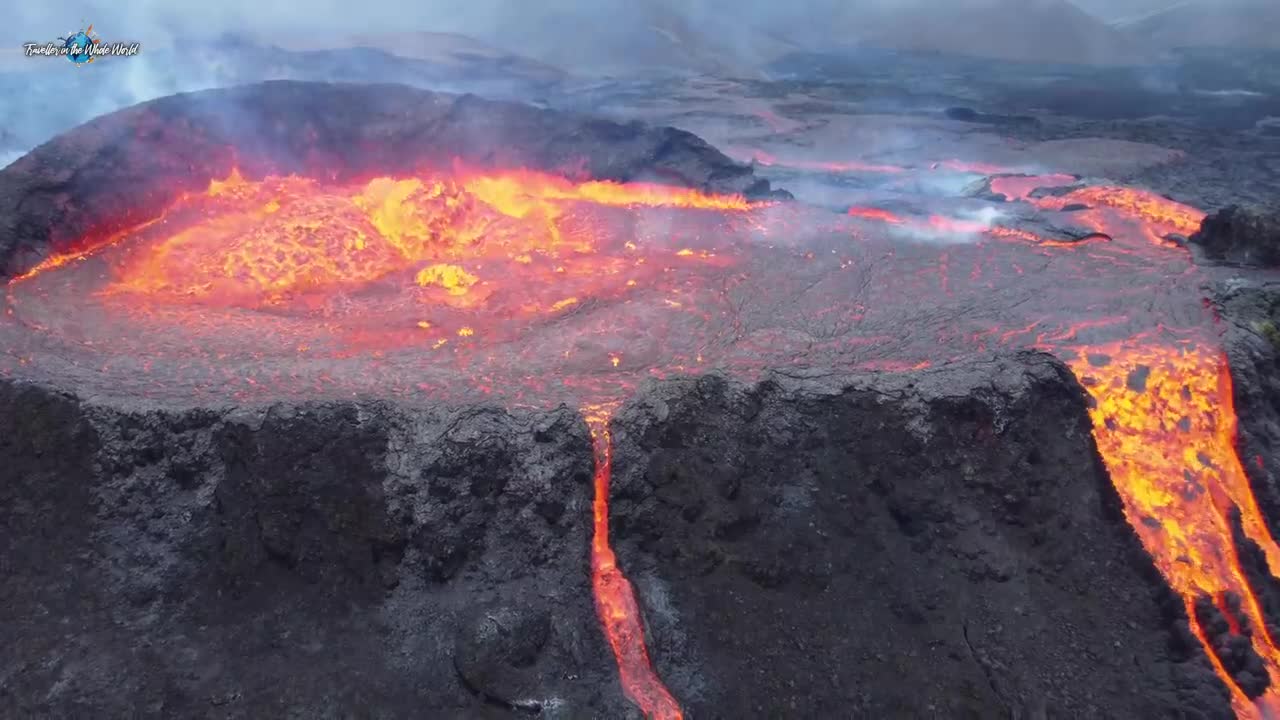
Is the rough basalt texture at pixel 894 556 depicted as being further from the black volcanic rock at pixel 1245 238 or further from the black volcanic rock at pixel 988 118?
the black volcanic rock at pixel 988 118

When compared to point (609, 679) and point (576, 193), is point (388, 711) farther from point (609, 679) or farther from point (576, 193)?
point (576, 193)

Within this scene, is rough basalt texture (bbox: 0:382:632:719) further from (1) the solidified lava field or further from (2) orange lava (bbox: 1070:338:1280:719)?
(2) orange lava (bbox: 1070:338:1280:719)

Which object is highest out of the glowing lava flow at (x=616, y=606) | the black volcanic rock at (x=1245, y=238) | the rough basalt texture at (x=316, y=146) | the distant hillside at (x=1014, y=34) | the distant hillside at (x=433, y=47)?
the distant hillside at (x=1014, y=34)

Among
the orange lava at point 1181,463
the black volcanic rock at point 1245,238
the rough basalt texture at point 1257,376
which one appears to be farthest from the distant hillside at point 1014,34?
the orange lava at point 1181,463

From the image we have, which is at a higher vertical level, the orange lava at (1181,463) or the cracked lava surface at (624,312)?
the cracked lava surface at (624,312)

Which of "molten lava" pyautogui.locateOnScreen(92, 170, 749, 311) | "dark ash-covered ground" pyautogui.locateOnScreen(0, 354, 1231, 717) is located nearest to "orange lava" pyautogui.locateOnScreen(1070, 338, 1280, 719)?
"dark ash-covered ground" pyautogui.locateOnScreen(0, 354, 1231, 717)

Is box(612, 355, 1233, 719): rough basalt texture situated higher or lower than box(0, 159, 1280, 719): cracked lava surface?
lower

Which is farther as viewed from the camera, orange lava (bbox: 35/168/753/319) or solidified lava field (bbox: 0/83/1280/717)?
orange lava (bbox: 35/168/753/319)
